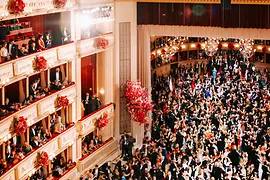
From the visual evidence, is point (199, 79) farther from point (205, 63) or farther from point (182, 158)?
point (182, 158)

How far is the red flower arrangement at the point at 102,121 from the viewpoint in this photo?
928 inches

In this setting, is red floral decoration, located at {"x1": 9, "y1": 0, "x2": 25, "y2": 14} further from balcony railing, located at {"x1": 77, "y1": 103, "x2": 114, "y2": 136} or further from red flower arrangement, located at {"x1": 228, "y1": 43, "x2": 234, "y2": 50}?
red flower arrangement, located at {"x1": 228, "y1": 43, "x2": 234, "y2": 50}

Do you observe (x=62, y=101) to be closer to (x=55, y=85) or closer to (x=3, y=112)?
(x=55, y=85)

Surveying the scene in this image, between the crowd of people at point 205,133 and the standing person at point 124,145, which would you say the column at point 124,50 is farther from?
the crowd of people at point 205,133

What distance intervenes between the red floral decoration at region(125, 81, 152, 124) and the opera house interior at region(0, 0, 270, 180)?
0.05 metres

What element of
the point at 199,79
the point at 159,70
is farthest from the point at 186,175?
the point at 159,70

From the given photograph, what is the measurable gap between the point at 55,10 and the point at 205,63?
23802 mm

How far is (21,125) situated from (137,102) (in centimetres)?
791

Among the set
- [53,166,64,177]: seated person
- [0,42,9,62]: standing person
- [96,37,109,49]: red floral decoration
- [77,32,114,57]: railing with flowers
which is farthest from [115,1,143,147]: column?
[0,42,9,62]: standing person

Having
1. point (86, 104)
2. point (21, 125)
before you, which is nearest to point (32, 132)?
point (21, 125)

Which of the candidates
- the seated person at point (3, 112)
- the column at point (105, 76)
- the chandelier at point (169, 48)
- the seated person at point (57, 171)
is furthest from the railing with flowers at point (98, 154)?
the chandelier at point (169, 48)

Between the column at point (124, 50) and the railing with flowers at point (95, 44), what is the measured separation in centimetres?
66

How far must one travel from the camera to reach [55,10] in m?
20.3

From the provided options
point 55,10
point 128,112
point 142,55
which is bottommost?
point 128,112
